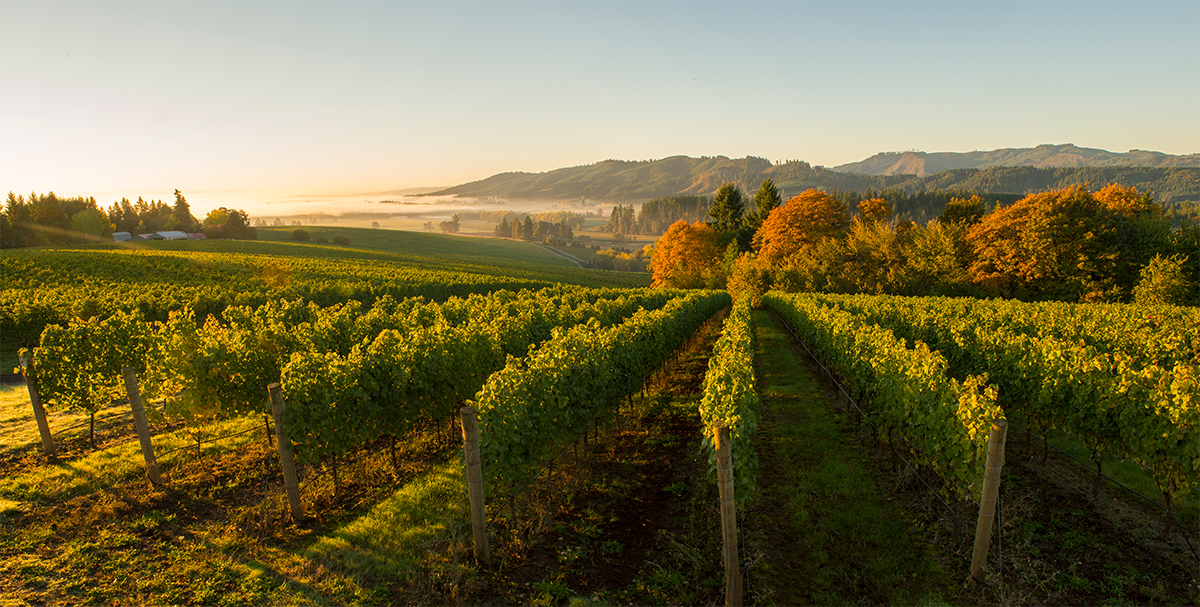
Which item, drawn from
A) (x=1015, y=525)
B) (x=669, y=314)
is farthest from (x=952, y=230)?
(x=1015, y=525)

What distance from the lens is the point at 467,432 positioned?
573cm

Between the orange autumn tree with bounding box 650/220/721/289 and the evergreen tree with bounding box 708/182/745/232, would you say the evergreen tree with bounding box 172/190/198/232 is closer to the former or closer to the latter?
the orange autumn tree with bounding box 650/220/721/289

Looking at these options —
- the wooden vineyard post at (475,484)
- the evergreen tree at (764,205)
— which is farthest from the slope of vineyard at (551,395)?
the evergreen tree at (764,205)

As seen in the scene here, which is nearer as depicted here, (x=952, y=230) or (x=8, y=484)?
(x=8, y=484)

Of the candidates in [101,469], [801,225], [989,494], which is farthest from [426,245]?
[989,494]

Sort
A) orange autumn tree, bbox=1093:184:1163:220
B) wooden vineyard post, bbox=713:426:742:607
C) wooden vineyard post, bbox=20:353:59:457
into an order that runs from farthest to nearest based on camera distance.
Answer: orange autumn tree, bbox=1093:184:1163:220, wooden vineyard post, bbox=20:353:59:457, wooden vineyard post, bbox=713:426:742:607

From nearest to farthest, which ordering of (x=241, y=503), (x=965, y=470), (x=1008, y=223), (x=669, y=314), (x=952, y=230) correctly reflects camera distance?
1. (x=965, y=470)
2. (x=241, y=503)
3. (x=669, y=314)
4. (x=1008, y=223)
5. (x=952, y=230)

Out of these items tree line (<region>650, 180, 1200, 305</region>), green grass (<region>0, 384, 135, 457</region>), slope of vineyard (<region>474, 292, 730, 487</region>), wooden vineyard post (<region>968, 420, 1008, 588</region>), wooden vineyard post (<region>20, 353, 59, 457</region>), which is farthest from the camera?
tree line (<region>650, 180, 1200, 305</region>)

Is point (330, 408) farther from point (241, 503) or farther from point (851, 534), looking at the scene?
point (851, 534)

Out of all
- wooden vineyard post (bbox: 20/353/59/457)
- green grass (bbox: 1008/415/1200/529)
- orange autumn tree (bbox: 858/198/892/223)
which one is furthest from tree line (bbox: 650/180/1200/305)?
wooden vineyard post (bbox: 20/353/59/457)

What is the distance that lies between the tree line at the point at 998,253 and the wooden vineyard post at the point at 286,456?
4226cm

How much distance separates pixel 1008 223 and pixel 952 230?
4.26 meters

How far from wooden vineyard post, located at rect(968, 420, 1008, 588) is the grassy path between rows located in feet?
1.42

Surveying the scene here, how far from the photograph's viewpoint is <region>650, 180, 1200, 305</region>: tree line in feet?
109
